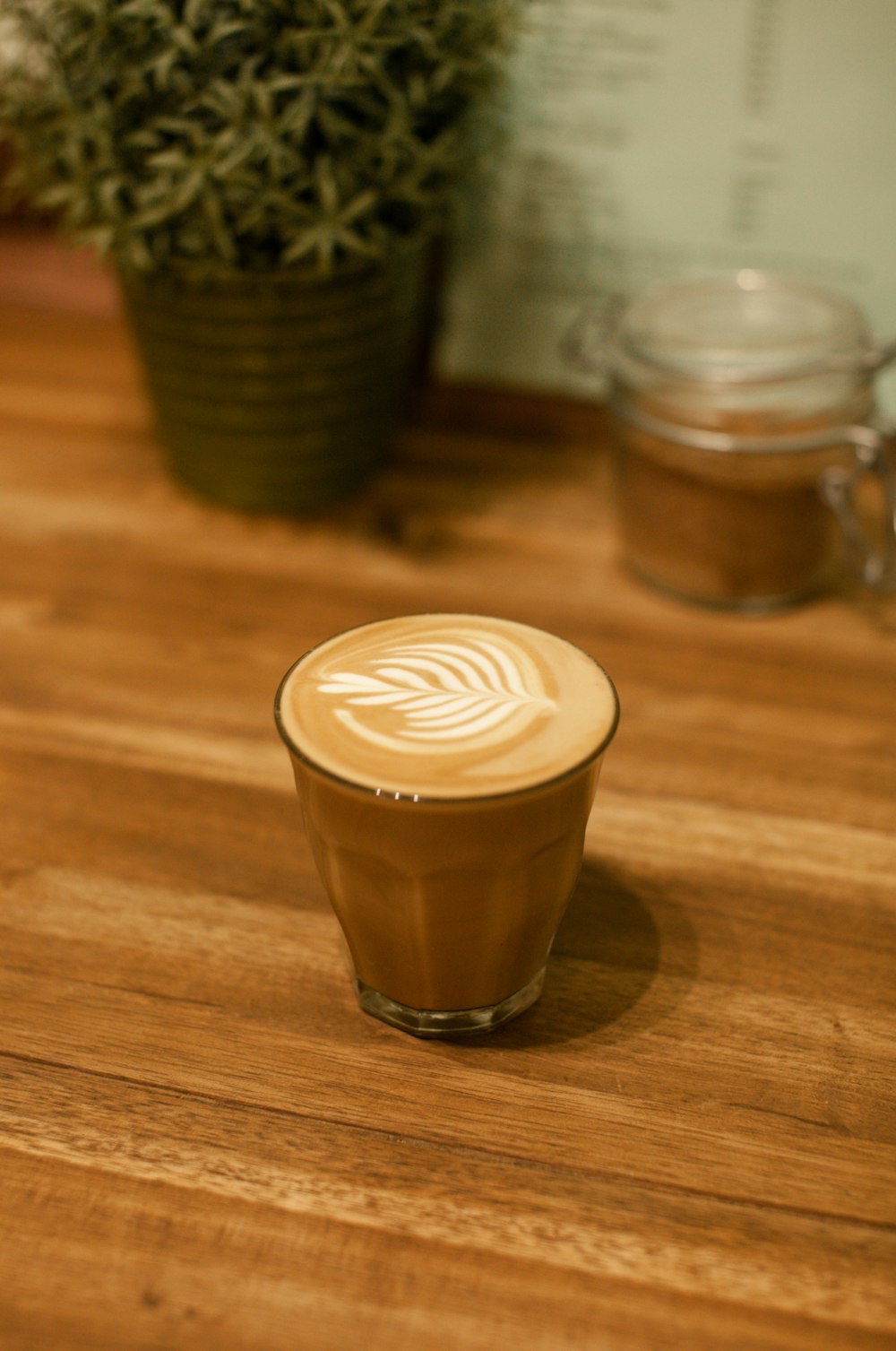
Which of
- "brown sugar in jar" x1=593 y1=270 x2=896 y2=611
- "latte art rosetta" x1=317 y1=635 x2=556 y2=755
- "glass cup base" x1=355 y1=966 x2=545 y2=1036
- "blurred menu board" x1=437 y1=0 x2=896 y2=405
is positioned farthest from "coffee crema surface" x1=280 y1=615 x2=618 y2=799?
"blurred menu board" x1=437 y1=0 x2=896 y2=405

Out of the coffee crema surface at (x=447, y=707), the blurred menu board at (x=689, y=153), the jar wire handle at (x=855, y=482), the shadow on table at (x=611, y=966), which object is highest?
the blurred menu board at (x=689, y=153)

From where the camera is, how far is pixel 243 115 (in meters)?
0.75

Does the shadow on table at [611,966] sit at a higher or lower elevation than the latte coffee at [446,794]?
lower

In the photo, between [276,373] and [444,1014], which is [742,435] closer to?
[276,373]

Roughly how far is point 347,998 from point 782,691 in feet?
1.28

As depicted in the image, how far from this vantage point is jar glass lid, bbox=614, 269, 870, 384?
0.81 metres

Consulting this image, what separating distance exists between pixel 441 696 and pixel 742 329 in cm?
50

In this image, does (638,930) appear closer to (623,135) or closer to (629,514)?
(629,514)

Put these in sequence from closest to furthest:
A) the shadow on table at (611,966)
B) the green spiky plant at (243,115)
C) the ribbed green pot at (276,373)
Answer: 1. the shadow on table at (611,966)
2. the green spiky plant at (243,115)
3. the ribbed green pot at (276,373)

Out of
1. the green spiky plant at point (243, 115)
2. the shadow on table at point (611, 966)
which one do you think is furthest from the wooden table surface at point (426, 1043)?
the green spiky plant at point (243, 115)

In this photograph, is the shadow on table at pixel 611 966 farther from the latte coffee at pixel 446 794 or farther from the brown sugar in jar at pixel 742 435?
the brown sugar in jar at pixel 742 435

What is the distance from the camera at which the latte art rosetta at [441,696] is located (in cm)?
46

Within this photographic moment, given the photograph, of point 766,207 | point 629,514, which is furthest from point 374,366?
point 766,207

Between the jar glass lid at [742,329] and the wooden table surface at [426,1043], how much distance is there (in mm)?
181
